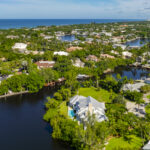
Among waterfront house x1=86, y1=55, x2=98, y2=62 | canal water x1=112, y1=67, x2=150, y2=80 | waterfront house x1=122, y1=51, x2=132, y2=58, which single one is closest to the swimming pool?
canal water x1=112, y1=67, x2=150, y2=80

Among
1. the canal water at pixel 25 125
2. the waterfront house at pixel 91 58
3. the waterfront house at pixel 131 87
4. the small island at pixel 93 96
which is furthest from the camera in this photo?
the waterfront house at pixel 91 58

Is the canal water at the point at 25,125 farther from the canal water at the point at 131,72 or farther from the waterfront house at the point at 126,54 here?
the waterfront house at the point at 126,54

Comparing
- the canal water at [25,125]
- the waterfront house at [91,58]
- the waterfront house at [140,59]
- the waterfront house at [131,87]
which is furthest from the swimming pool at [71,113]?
the waterfront house at [140,59]

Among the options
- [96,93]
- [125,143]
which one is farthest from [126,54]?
[125,143]

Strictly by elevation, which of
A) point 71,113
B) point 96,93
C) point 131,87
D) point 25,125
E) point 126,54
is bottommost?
point 25,125

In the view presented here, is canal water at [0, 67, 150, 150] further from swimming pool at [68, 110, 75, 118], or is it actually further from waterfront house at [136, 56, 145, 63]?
waterfront house at [136, 56, 145, 63]

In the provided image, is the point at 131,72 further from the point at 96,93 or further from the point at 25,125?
the point at 25,125

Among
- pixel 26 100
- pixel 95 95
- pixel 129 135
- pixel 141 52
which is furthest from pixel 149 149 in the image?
pixel 141 52
